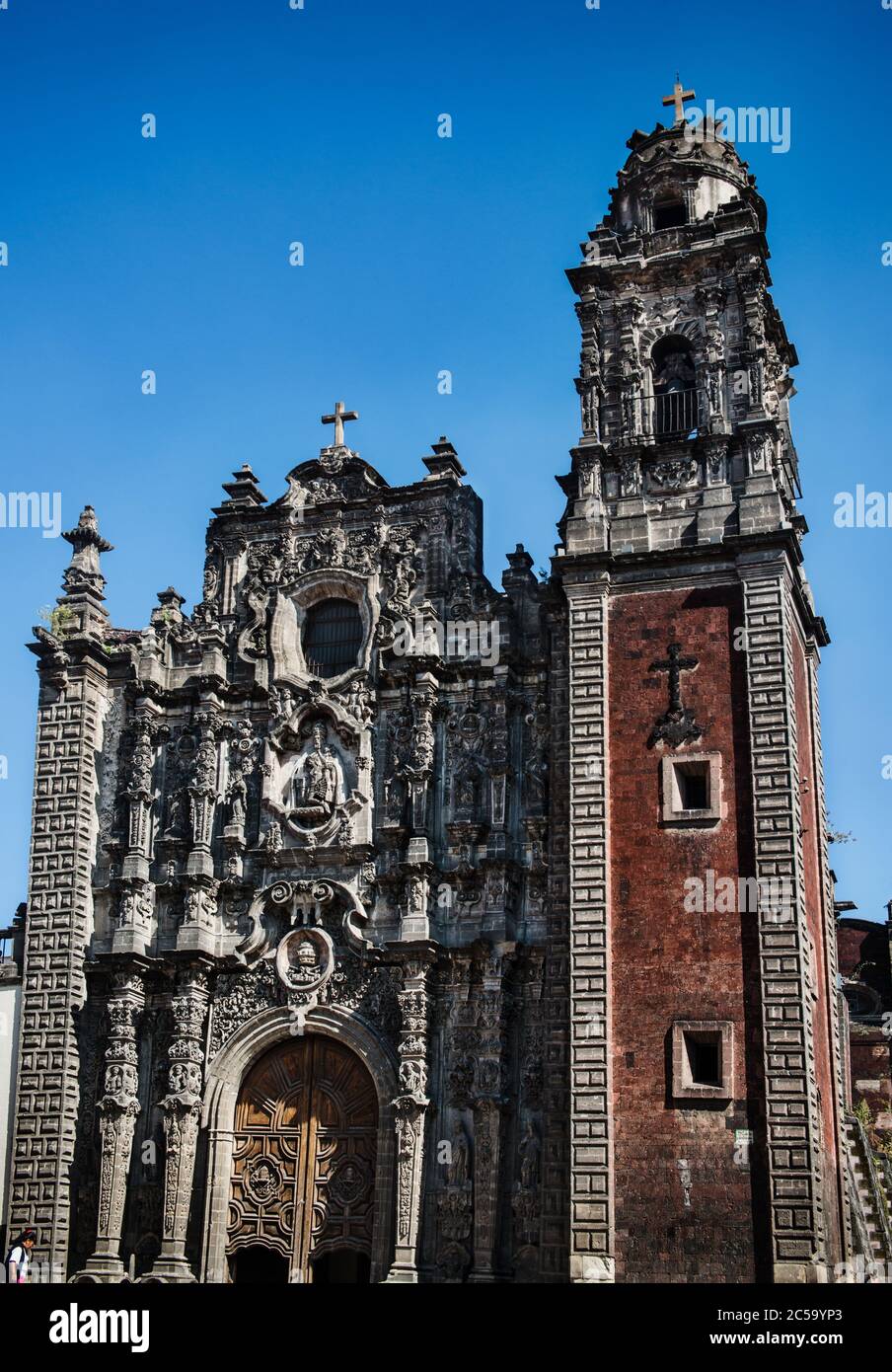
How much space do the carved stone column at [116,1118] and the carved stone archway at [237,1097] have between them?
153 cm

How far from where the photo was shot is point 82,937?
3222 centimetres

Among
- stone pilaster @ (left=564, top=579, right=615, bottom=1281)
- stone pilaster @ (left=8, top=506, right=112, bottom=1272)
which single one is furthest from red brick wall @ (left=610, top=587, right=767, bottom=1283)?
stone pilaster @ (left=8, top=506, right=112, bottom=1272)

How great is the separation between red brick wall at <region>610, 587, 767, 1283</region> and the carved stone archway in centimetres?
445

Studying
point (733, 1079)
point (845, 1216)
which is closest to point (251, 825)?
point (733, 1079)

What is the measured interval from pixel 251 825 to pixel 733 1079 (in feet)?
35.0

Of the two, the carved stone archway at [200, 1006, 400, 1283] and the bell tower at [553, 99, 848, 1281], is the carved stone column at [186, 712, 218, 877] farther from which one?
the bell tower at [553, 99, 848, 1281]

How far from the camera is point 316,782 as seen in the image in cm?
3161

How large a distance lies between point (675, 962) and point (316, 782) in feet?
26.5

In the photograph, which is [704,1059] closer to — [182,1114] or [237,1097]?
[237,1097]

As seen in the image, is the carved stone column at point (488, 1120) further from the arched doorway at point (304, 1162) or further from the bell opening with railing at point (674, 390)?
the bell opening with railing at point (674, 390)

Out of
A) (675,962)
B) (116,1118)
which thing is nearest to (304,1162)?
(116,1118)

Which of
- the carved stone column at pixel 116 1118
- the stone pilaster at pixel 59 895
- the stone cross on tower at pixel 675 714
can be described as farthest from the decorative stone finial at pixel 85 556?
the stone cross on tower at pixel 675 714

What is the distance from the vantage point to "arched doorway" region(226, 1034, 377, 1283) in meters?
29.1
